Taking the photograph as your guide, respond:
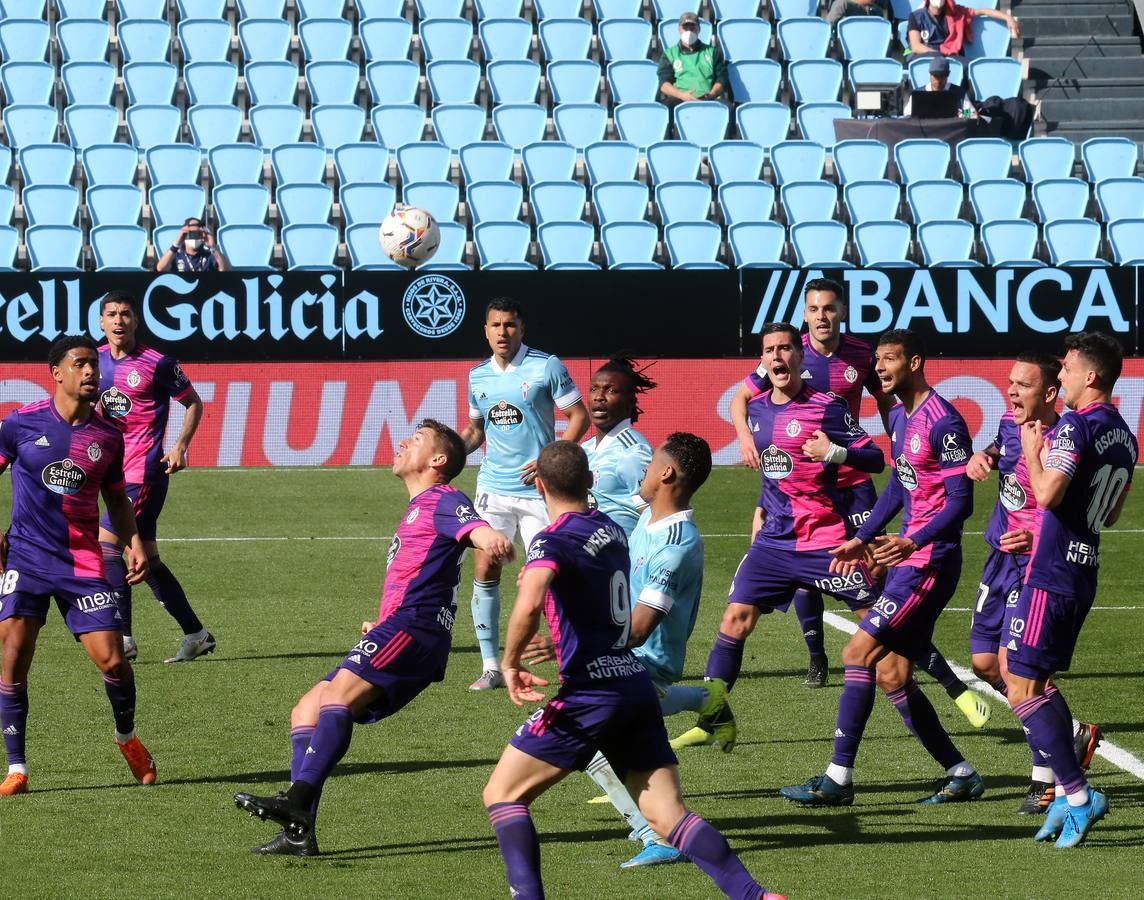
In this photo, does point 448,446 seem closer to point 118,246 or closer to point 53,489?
point 53,489

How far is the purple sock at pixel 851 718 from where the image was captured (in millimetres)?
8016

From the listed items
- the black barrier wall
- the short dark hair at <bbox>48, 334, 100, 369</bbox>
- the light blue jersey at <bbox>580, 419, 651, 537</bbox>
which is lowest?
the light blue jersey at <bbox>580, 419, 651, 537</bbox>

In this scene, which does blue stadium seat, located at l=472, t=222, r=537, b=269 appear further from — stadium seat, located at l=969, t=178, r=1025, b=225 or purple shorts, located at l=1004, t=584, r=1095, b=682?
purple shorts, located at l=1004, t=584, r=1095, b=682

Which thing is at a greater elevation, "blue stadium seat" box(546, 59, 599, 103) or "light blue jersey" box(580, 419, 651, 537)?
"blue stadium seat" box(546, 59, 599, 103)

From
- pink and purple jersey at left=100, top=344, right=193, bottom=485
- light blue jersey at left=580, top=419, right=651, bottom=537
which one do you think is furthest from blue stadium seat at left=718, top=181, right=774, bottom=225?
light blue jersey at left=580, top=419, right=651, bottom=537

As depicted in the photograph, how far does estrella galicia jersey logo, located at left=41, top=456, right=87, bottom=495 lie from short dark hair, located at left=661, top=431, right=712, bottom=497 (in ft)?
9.26

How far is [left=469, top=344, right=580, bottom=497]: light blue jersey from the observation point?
11.0 m

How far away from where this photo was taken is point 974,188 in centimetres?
2414

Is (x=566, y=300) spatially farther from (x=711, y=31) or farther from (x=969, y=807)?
(x=969, y=807)

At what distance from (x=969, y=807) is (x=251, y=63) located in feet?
65.1

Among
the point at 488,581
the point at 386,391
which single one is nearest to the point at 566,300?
the point at 386,391

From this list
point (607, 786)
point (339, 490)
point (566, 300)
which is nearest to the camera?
point (607, 786)

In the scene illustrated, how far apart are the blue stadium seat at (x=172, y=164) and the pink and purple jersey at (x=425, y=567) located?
17553 millimetres

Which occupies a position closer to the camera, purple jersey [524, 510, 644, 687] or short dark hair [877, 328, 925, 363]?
purple jersey [524, 510, 644, 687]
